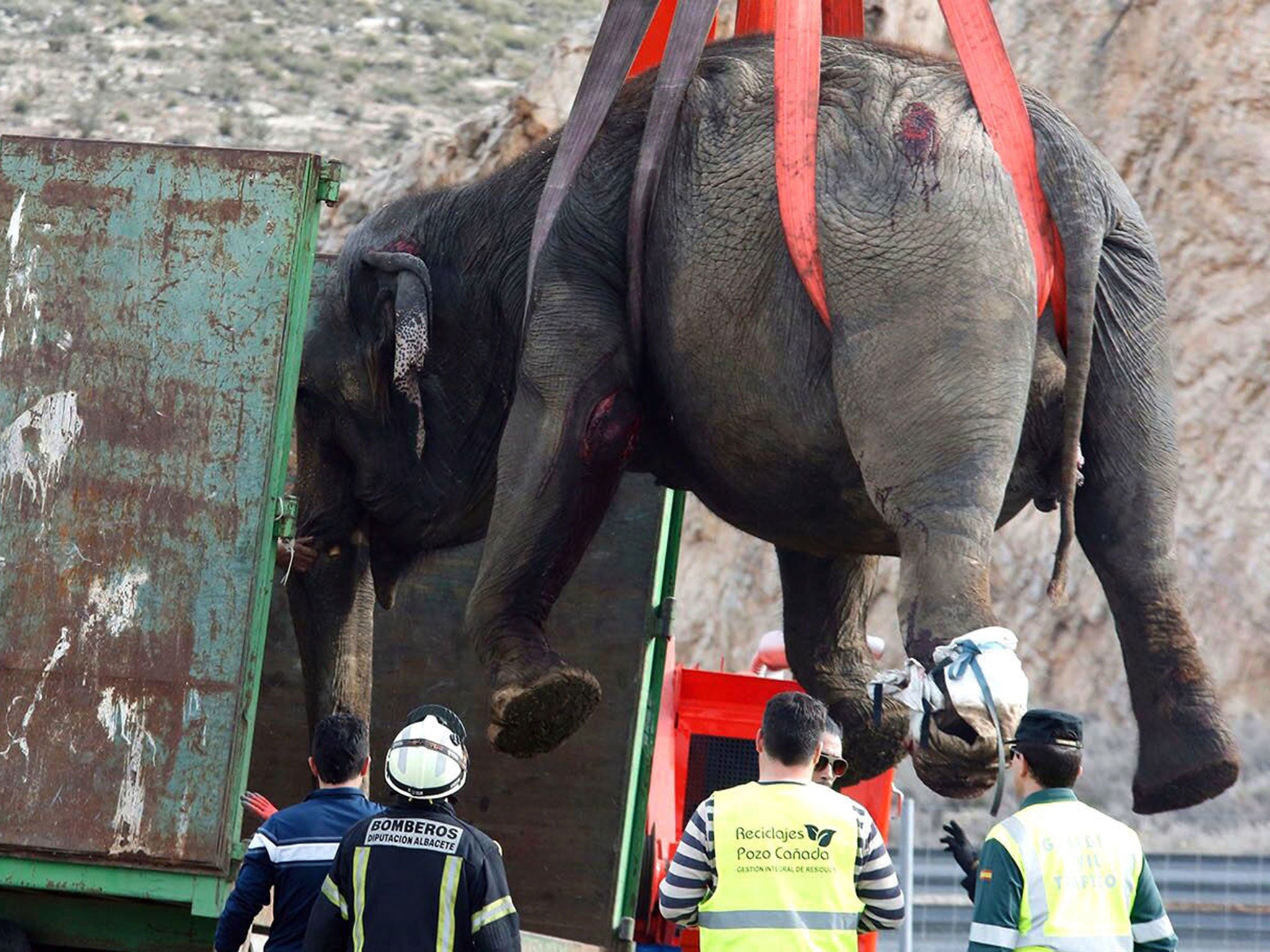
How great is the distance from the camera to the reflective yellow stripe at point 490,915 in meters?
4.85

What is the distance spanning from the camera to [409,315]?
7168 mm

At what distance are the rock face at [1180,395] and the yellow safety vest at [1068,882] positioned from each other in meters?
10.8

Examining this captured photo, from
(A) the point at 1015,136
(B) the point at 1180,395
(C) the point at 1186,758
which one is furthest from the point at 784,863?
(B) the point at 1180,395

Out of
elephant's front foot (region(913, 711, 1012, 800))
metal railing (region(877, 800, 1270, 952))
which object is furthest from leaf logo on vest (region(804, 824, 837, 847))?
metal railing (region(877, 800, 1270, 952))

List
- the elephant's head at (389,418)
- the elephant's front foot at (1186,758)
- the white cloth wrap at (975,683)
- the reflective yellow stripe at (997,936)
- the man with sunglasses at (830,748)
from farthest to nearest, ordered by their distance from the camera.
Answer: the elephant's head at (389,418)
the elephant's front foot at (1186,758)
the white cloth wrap at (975,683)
the man with sunglasses at (830,748)
the reflective yellow stripe at (997,936)

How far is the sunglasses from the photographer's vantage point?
524cm

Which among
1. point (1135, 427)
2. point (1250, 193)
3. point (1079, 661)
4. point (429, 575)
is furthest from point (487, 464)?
point (1250, 193)

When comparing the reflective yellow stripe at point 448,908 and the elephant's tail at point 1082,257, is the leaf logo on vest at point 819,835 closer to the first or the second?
the reflective yellow stripe at point 448,908

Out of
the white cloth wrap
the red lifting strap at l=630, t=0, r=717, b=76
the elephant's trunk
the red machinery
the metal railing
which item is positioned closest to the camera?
the white cloth wrap

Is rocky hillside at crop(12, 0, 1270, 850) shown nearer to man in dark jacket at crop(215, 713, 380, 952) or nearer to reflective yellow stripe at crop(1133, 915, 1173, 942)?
man in dark jacket at crop(215, 713, 380, 952)

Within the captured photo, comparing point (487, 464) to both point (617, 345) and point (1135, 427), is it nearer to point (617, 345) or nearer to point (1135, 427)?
point (617, 345)

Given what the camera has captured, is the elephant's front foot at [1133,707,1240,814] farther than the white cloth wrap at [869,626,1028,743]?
Yes

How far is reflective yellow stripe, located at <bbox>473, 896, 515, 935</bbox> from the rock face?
11.1 m

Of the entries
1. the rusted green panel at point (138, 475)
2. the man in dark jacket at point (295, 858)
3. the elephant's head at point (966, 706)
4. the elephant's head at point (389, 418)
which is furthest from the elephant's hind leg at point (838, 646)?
the man in dark jacket at point (295, 858)
